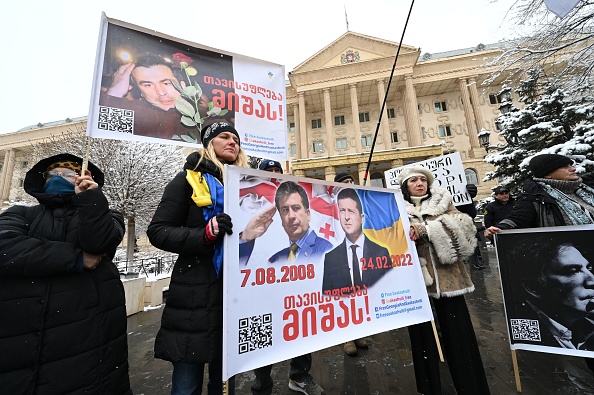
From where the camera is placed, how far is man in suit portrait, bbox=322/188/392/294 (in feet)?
6.33

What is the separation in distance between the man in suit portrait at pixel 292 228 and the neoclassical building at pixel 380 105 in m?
24.2

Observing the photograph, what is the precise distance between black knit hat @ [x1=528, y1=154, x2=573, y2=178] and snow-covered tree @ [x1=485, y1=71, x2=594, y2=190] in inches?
264

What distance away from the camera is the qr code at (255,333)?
145cm

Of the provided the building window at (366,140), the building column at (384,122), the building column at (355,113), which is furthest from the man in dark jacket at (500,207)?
the building window at (366,140)

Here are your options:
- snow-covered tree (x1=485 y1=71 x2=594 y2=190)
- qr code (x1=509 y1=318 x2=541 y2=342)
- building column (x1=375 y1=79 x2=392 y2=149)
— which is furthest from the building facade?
qr code (x1=509 y1=318 x2=541 y2=342)

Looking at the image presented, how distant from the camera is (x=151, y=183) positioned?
46.5 feet

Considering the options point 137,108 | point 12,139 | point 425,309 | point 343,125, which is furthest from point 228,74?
point 12,139

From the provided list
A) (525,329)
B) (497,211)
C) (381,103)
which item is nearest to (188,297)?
(525,329)

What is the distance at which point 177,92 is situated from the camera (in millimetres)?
2465

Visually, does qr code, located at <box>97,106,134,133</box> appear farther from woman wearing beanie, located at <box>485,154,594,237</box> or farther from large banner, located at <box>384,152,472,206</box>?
large banner, located at <box>384,152,472,206</box>

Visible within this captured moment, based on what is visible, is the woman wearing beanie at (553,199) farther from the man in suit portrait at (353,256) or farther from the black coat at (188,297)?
the black coat at (188,297)

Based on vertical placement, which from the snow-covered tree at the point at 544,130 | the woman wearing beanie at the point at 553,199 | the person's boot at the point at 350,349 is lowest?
the person's boot at the point at 350,349

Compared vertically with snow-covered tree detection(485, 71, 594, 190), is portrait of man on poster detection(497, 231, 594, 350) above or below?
below

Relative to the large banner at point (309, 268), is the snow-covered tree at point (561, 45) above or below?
above
